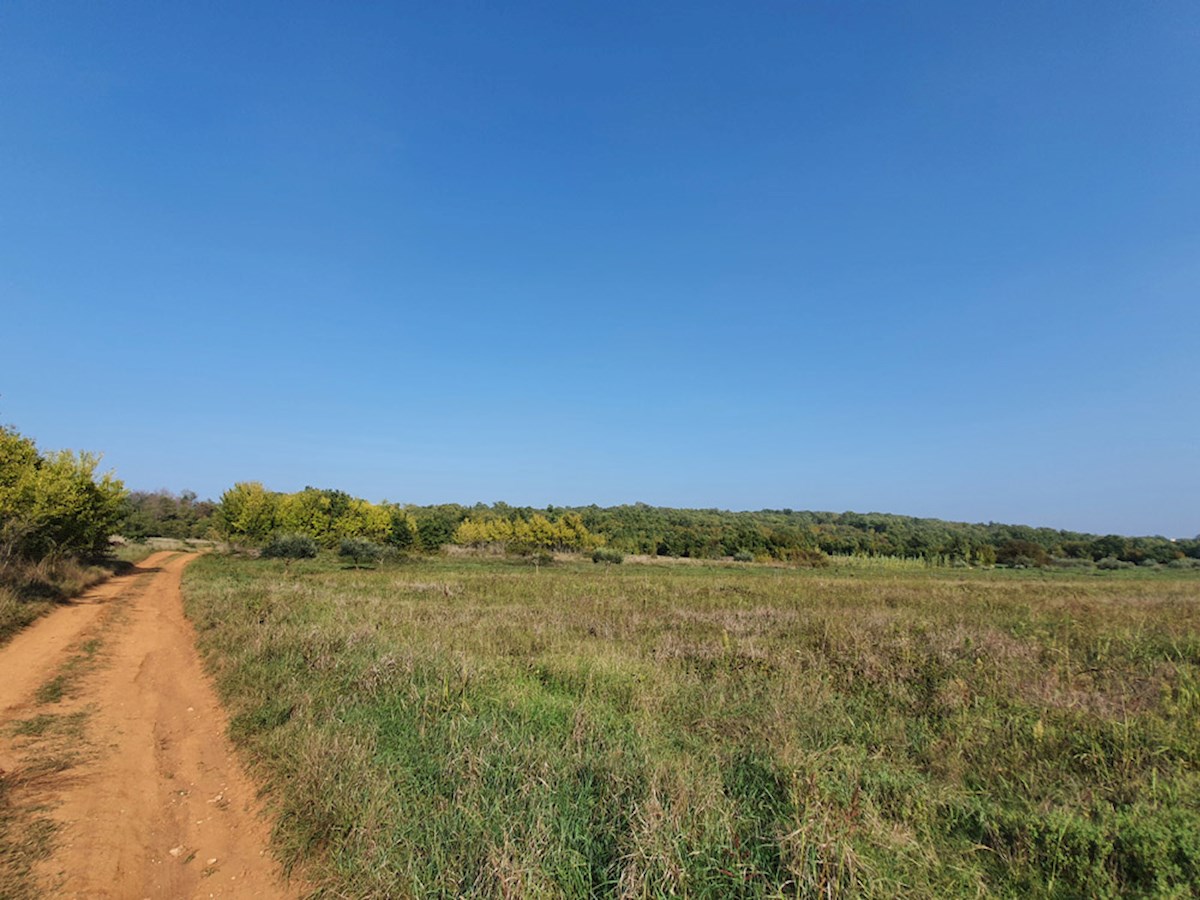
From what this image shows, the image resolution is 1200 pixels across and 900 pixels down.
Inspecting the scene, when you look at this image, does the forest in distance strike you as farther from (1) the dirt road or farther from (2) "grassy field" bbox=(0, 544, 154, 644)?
(1) the dirt road

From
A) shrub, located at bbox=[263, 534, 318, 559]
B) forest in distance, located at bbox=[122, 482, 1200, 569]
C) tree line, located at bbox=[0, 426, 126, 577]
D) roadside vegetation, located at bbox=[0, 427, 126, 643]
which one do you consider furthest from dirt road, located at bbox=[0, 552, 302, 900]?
forest in distance, located at bbox=[122, 482, 1200, 569]

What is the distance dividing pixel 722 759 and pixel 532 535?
7080cm

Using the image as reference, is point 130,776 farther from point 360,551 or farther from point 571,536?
point 571,536

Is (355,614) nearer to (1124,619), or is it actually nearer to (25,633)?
(25,633)

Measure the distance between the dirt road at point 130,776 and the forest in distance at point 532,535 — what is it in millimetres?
47950

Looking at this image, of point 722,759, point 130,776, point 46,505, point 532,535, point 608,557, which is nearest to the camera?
point 722,759

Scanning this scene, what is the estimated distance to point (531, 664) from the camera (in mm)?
8930

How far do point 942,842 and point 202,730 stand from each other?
27.9 ft

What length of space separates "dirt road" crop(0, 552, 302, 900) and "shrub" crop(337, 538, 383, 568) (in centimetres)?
3455

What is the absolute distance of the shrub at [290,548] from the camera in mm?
43375

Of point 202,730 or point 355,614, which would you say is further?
point 355,614

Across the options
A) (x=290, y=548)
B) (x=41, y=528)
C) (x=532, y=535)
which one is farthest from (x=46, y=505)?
(x=532, y=535)

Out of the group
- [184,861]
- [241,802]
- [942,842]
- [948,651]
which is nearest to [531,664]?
[241,802]

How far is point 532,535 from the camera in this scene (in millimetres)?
74438
